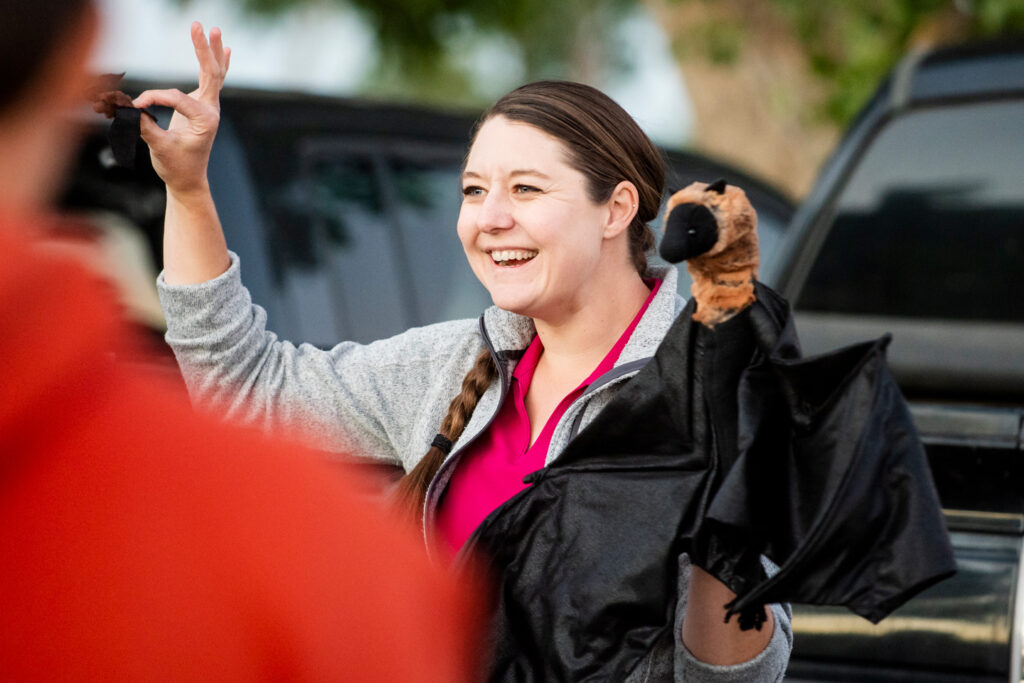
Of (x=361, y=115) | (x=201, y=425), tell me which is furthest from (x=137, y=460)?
(x=361, y=115)

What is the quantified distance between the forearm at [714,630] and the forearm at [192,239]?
1066 millimetres

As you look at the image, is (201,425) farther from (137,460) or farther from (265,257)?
→ (265,257)

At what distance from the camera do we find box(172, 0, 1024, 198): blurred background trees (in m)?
6.96

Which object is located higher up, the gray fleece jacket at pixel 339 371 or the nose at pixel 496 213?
the nose at pixel 496 213

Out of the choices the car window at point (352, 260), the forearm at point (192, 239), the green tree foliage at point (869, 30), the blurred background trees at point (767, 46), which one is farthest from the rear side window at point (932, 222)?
the green tree foliage at point (869, 30)

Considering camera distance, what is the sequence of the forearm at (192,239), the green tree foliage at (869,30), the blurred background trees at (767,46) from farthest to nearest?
the blurred background trees at (767,46), the green tree foliage at (869,30), the forearm at (192,239)

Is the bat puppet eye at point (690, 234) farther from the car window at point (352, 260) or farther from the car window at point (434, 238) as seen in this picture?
the car window at point (434, 238)

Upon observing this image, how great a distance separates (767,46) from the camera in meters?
8.49

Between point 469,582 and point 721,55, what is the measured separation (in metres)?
6.68

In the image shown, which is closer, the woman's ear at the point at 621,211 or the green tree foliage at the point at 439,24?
the woman's ear at the point at 621,211

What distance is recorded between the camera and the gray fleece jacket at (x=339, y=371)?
7.14ft

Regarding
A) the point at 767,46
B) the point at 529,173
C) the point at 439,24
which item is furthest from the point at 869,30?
the point at 439,24

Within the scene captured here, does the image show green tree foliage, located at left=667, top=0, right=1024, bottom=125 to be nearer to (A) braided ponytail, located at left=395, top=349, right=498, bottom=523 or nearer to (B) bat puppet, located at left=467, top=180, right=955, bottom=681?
(A) braided ponytail, located at left=395, top=349, right=498, bottom=523

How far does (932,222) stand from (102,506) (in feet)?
10.4
